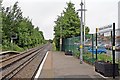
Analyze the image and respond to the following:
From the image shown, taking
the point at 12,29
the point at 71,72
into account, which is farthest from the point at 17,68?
the point at 12,29

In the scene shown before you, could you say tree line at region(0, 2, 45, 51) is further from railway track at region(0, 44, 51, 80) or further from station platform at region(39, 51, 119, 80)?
station platform at region(39, 51, 119, 80)

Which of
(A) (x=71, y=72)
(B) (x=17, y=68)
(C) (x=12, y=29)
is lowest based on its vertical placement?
(B) (x=17, y=68)

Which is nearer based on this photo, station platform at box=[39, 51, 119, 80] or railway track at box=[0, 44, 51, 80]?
station platform at box=[39, 51, 119, 80]

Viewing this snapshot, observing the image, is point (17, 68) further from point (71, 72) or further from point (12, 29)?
point (12, 29)

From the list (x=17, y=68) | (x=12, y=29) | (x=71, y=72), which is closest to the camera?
(x=71, y=72)

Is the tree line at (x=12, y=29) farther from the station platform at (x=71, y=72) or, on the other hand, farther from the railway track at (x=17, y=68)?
the station platform at (x=71, y=72)

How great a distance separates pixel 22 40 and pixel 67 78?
49664mm

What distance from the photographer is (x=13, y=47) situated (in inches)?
2249

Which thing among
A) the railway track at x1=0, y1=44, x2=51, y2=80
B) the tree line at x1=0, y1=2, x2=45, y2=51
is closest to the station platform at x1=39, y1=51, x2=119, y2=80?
the railway track at x1=0, y1=44, x2=51, y2=80

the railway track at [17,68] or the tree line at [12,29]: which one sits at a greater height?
the tree line at [12,29]

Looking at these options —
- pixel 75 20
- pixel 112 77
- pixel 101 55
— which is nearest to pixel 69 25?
pixel 75 20

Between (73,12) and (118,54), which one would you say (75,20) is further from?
(118,54)

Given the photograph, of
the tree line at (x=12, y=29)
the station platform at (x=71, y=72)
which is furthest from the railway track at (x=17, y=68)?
the tree line at (x=12, y=29)

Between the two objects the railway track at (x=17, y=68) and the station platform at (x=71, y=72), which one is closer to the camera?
the station platform at (x=71, y=72)
